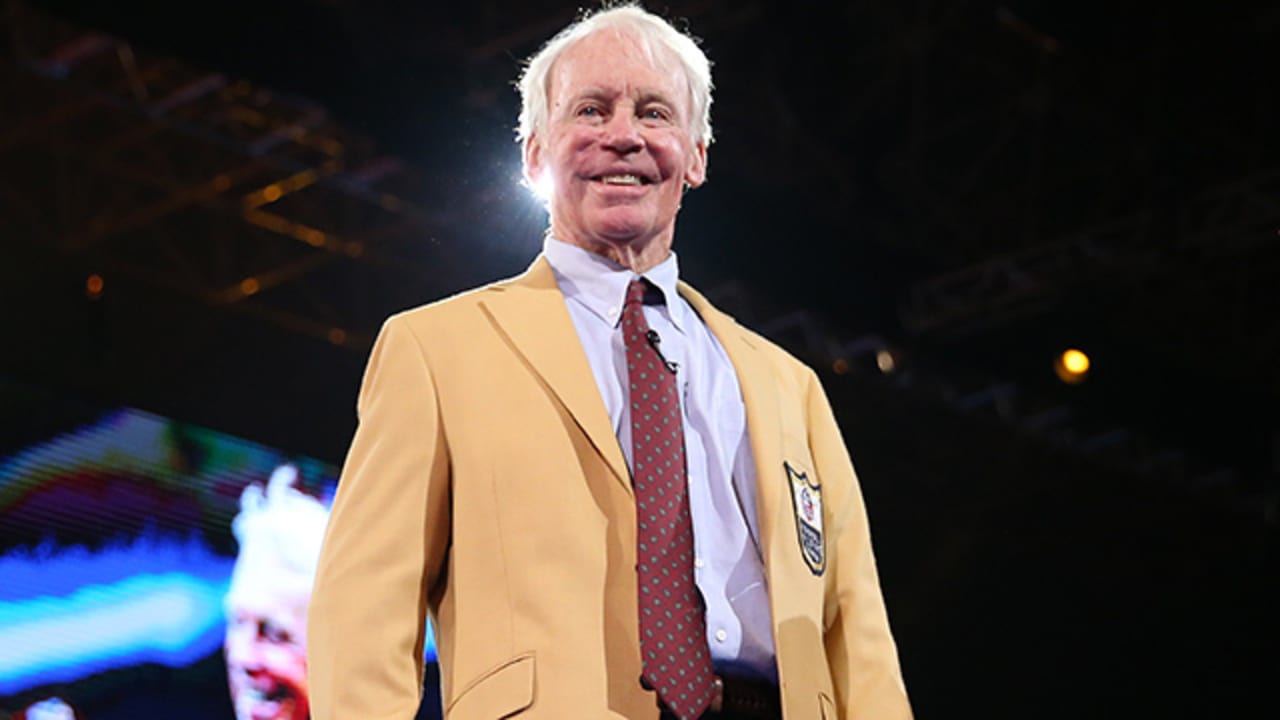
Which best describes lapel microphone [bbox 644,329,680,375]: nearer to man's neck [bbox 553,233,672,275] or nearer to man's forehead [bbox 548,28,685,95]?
man's neck [bbox 553,233,672,275]

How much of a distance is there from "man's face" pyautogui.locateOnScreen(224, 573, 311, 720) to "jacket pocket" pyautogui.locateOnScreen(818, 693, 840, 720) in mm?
2427

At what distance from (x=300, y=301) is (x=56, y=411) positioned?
136 centimetres

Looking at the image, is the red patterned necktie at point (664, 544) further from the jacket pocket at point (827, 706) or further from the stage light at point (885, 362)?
the stage light at point (885, 362)

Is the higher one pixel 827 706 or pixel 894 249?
pixel 894 249

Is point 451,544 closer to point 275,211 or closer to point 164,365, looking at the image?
point 164,365

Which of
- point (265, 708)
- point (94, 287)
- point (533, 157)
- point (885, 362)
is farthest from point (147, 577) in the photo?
point (885, 362)

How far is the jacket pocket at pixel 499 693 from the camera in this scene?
154 cm

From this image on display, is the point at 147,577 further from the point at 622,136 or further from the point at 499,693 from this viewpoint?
the point at 499,693

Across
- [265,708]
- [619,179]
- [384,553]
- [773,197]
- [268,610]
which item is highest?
[773,197]

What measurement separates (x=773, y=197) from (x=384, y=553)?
12.4ft

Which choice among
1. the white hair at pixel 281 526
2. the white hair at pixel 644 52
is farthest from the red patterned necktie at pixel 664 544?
the white hair at pixel 281 526

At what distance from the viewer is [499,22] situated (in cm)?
451

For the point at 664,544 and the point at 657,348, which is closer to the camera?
the point at 664,544

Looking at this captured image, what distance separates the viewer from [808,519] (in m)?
1.82
